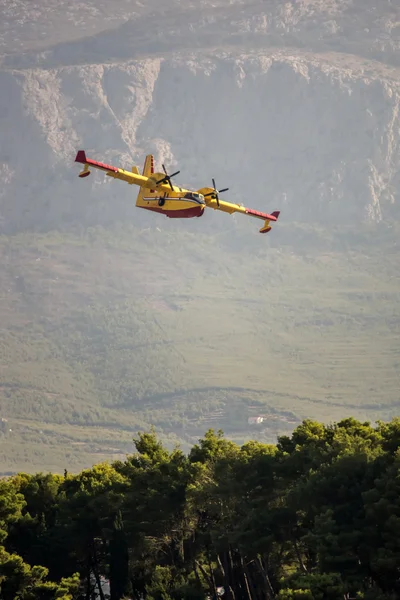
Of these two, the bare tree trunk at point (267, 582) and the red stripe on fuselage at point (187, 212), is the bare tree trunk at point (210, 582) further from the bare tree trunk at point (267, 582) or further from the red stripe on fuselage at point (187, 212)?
the red stripe on fuselage at point (187, 212)

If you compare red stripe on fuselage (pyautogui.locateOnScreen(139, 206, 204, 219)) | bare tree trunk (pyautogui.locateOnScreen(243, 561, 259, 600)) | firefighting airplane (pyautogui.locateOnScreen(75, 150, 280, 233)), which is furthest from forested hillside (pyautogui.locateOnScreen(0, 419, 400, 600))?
firefighting airplane (pyautogui.locateOnScreen(75, 150, 280, 233))

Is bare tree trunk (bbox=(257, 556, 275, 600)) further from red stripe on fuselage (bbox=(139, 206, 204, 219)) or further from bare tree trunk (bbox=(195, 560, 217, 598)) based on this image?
red stripe on fuselage (bbox=(139, 206, 204, 219))

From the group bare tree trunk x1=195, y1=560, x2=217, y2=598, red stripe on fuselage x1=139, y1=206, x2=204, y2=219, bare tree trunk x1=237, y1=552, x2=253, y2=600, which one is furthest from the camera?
red stripe on fuselage x1=139, y1=206, x2=204, y2=219

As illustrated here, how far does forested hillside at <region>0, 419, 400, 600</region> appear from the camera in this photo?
80.3 meters

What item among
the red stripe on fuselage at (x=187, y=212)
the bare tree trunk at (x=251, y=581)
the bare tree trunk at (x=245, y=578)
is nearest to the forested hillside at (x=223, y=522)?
the bare tree trunk at (x=251, y=581)

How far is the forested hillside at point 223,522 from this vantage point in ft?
263

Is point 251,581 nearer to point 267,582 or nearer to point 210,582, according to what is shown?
point 210,582

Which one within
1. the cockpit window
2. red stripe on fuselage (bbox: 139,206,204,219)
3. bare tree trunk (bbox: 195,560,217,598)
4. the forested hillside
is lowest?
bare tree trunk (bbox: 195,560,217,598)

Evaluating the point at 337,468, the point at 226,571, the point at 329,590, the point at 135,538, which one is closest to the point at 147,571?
the point at 135,538

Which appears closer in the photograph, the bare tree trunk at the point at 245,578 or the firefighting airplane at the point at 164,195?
the bare tree trunk at the point at 245,578

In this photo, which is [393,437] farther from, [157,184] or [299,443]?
[157,184]

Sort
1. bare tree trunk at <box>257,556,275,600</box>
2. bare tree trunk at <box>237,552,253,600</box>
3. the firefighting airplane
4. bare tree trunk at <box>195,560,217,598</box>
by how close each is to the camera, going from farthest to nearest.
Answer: the firefighting airplane
bare tree trunk at <box>195,560,217,598</box>
bare tree trunk at <box>237,552,253,600</box>
bare tree trunk at <box>257,556,275,600</box>

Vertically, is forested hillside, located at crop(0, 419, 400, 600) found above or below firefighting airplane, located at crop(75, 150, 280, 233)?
below

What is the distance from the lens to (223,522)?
9975 cm
